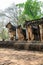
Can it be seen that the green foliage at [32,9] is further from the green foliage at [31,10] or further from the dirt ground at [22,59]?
the dirt ground at [22,59]

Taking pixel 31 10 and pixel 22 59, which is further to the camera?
pixel 31 10

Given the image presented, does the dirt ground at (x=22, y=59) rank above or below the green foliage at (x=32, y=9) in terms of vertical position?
below

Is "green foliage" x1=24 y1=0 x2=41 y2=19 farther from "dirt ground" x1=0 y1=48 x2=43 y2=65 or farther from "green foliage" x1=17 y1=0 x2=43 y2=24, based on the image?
"dirt ground" x1=0 y1=48 x2=43 y2=65

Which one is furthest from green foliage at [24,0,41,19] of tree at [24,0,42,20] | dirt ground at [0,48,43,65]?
dirt ground at [0,48,43,65]

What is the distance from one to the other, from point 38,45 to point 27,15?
21.5 meters

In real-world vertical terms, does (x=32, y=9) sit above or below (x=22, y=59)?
above

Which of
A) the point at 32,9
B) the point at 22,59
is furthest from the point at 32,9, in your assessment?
the point at 22,59

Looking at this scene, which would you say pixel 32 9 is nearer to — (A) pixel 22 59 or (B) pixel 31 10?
(B) pixel 31 10

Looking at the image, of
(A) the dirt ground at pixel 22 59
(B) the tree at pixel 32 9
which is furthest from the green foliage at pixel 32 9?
(A) the dirt ground at pixel 22 59

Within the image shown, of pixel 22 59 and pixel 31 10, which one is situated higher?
pixel 31 10

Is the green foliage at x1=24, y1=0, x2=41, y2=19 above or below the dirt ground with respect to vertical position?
above

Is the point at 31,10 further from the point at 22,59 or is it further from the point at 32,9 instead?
the point at 22,59

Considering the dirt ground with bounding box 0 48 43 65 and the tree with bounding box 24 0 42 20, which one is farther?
the tree with bounding box 24 0 42 20

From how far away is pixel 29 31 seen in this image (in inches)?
613
